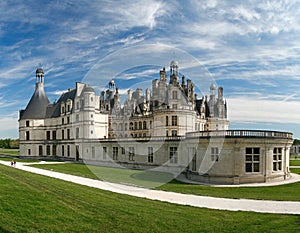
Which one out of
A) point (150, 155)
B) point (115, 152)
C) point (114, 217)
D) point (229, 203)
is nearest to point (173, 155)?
point (150, 155)

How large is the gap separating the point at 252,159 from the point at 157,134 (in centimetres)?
2070

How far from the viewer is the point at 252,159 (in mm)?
20359

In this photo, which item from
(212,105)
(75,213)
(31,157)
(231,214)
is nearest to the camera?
(75,213)

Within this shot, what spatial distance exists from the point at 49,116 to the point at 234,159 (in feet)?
125

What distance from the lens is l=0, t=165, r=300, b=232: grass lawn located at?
27.8 feet

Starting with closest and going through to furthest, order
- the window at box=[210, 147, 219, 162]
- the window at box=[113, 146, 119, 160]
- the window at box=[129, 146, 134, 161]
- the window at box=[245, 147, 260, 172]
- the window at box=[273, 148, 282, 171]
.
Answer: the window at box=[245, 147, 260, 172]
the window at box=[210, 147, 219, 162]
the window at box=[273, 148, 282, 171]
the window at box=[129, 146, 134, 161]
the window at box=[113, 146, 119, 160]

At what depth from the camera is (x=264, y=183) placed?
2016 cm

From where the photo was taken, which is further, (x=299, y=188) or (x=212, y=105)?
(x=212, y=105)

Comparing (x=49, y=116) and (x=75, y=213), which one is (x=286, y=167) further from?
(x=49, y=116)

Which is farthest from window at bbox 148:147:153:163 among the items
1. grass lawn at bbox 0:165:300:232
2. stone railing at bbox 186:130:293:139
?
grass lawn at bbox 0:165:300:232

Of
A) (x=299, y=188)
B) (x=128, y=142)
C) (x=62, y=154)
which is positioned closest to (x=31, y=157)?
(x=62, y=154)

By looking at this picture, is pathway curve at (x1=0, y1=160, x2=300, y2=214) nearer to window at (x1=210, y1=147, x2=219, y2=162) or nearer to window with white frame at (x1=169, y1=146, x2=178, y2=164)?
Result: window at (x1=210, y1=147, x2=219, y2=162)

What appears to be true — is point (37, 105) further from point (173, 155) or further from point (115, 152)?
point (173, 155)

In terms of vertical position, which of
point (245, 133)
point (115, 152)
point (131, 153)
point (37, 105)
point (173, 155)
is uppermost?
point (37, 105)
